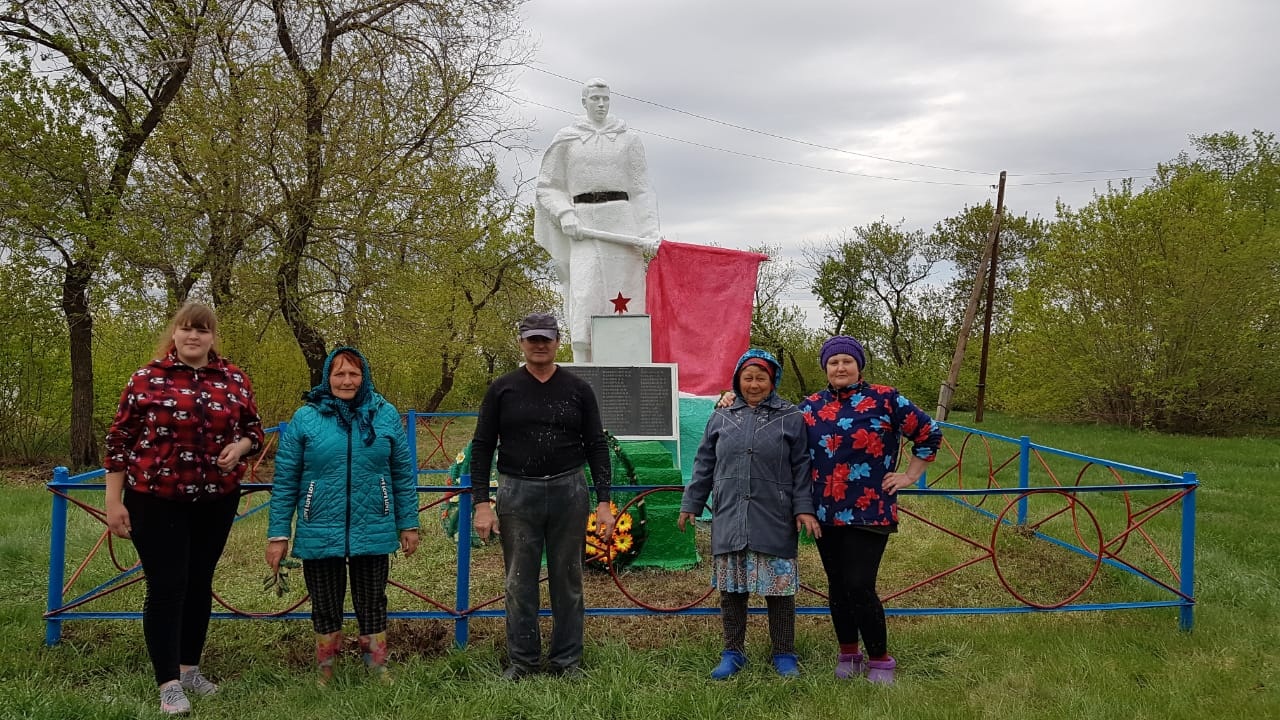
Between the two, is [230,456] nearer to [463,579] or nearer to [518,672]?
[463,579]

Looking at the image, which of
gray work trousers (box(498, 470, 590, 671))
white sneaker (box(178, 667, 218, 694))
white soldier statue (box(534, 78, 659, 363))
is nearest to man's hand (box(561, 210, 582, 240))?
white soldier statue (box(534, 78, 659, 363))

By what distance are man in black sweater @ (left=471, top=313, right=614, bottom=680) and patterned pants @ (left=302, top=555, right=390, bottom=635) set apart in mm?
449

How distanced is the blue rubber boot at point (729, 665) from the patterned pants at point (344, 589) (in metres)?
1.35

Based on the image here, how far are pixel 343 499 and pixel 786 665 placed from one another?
1.85m

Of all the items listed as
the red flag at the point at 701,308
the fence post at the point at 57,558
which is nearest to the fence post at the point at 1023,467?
the red flag at the point at 701,308

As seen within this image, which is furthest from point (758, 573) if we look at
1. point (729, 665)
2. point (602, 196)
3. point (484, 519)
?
point (602, 196)

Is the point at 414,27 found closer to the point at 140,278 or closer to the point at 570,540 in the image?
the point at 140,278

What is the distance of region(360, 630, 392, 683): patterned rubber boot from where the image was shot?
3.25 meters

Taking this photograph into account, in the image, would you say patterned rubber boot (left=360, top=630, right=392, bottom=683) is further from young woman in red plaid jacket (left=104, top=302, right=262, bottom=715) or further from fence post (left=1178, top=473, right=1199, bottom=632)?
fence post (left=1178, top=473, right=1199, bottom=632)

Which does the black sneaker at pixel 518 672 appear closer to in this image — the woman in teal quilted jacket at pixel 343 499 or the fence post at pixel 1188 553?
the woman in teal quilted jacket at pixel 343 499

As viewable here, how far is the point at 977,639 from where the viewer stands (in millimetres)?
3771

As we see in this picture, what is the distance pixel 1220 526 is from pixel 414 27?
11.1 m

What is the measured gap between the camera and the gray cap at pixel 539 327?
10.5 ft

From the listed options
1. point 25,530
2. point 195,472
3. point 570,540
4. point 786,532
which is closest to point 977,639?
point 786,532
